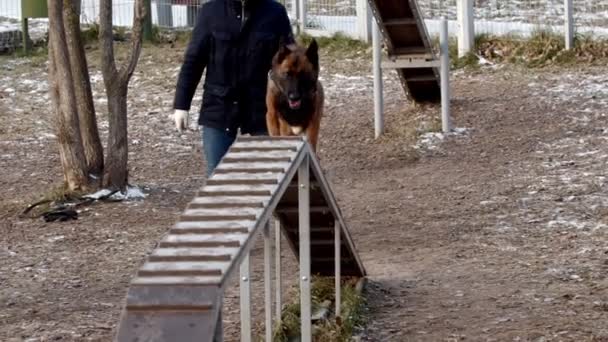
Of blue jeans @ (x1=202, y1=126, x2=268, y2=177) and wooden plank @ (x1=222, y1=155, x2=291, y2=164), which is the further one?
blue jeans @ (x1=202, y1=126, x2=268, y2=177)

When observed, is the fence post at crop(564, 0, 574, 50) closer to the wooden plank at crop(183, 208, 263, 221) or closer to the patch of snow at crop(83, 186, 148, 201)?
the patch of snow at crop(83, 186, 148, 201)

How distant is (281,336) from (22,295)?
6.18 feet

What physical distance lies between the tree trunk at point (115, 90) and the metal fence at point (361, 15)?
587 centimetres

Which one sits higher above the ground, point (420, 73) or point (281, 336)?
point (420, 73)

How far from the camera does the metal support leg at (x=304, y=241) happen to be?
566 centimetres

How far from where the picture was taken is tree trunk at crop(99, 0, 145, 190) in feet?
32.7

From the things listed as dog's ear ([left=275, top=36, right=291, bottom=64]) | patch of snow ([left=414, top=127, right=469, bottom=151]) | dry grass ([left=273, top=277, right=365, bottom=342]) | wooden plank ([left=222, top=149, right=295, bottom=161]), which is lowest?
dry grass ([left=273, top=277, right=365, bottom=342])

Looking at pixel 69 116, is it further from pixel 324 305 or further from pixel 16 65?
pixel 16 65

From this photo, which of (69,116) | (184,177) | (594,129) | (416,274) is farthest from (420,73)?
(416,274)

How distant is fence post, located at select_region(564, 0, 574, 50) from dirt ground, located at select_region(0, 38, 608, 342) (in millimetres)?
564

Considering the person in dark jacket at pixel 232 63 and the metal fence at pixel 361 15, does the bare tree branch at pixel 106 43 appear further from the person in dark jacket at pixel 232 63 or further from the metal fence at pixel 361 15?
the metal fence at pixel 361 15

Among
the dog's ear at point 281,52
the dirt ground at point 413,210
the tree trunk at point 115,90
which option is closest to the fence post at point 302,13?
the dirt ground at point 413,210

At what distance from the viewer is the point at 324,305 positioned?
6820mm

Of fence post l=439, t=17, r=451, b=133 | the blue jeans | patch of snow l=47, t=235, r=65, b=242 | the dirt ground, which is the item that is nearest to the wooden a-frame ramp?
the dirt ground
